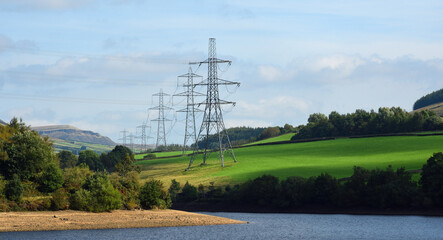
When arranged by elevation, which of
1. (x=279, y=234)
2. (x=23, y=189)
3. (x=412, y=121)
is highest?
(x=412, y=121)

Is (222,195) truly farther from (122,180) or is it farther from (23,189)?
(23,189)

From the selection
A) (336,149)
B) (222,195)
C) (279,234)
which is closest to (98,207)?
(279,234)

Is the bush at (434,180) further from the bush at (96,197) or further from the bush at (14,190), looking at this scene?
the bush at (14,190)

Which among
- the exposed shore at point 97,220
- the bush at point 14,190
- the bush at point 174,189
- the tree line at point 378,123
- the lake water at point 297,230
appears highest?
the tree line at point 378,123

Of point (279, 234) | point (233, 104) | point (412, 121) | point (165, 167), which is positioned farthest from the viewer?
point (412, 121)

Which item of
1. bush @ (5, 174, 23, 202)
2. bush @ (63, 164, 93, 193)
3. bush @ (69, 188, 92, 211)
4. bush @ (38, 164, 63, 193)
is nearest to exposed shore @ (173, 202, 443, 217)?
bush @ (63, 164, 93, 193)

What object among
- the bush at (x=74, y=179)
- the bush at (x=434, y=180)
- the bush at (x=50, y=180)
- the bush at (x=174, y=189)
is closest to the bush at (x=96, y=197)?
the bush at (x=74, y=179)

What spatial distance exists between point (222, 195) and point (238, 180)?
560cm

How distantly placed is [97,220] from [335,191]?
47038 mm

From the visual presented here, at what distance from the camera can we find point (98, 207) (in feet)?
286

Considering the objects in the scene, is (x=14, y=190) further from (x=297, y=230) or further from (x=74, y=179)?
(x=297, y=230)

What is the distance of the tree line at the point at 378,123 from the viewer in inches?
7032

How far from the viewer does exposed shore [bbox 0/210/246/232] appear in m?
76.6

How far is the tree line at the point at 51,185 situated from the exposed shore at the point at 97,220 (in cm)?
178
